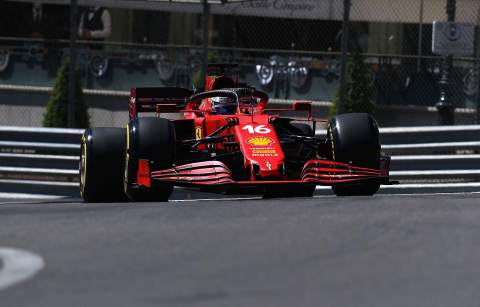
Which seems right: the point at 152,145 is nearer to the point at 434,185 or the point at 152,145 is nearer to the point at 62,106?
the point at 434,185

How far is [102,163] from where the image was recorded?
34.9 feet

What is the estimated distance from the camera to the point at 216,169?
9.57 m

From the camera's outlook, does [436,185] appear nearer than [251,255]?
No

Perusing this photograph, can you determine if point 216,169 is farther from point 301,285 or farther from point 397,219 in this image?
point 301,285

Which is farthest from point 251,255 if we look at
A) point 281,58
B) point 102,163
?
point 281,58

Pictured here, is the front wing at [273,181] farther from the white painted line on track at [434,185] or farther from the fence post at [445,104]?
the fence post at [445,104]

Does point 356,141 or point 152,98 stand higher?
point 152,98

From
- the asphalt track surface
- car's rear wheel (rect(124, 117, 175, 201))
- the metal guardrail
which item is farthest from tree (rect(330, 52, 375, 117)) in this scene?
the asphalt track surface

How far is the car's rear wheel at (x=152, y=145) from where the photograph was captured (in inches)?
382

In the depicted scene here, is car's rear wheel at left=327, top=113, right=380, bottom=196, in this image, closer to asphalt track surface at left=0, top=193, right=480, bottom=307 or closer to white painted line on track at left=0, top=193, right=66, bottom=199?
asphalt track surface at left=0, top=193, right=480, bottom=307

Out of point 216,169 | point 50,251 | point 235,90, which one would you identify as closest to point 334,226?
point 50,251

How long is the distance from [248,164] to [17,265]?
4320 millimetres

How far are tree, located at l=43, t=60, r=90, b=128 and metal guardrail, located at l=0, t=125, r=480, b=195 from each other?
4.00 m

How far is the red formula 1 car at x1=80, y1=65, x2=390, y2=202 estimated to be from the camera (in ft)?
31.6
